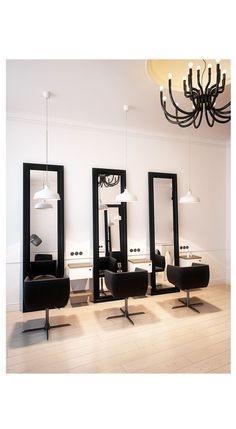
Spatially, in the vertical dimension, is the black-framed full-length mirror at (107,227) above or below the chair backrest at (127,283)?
above

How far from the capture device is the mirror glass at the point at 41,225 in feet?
10.8

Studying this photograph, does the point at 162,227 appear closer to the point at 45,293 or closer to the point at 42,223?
the point at 42,223

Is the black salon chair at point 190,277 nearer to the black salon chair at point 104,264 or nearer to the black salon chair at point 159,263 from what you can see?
the black salon chair at point 159,263

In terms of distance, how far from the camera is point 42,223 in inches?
132

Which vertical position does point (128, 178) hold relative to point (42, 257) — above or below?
above

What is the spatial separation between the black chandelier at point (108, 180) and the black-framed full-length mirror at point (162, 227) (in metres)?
0.66

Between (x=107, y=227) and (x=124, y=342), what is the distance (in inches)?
71.4

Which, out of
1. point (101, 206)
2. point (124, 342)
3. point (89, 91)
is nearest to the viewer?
point (124, 342)

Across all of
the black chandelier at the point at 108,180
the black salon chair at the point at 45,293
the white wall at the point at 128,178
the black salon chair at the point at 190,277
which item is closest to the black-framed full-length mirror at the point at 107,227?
the black chandelier at the point at 108,180

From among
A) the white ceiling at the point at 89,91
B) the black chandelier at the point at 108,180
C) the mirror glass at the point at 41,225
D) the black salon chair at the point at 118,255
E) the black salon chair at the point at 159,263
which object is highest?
the white ceiling at the point at 89,91

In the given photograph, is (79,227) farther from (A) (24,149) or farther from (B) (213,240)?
(B) (213,240)

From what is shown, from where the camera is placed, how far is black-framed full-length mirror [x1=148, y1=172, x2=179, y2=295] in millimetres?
4004

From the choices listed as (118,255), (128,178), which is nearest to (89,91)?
(128,178)
